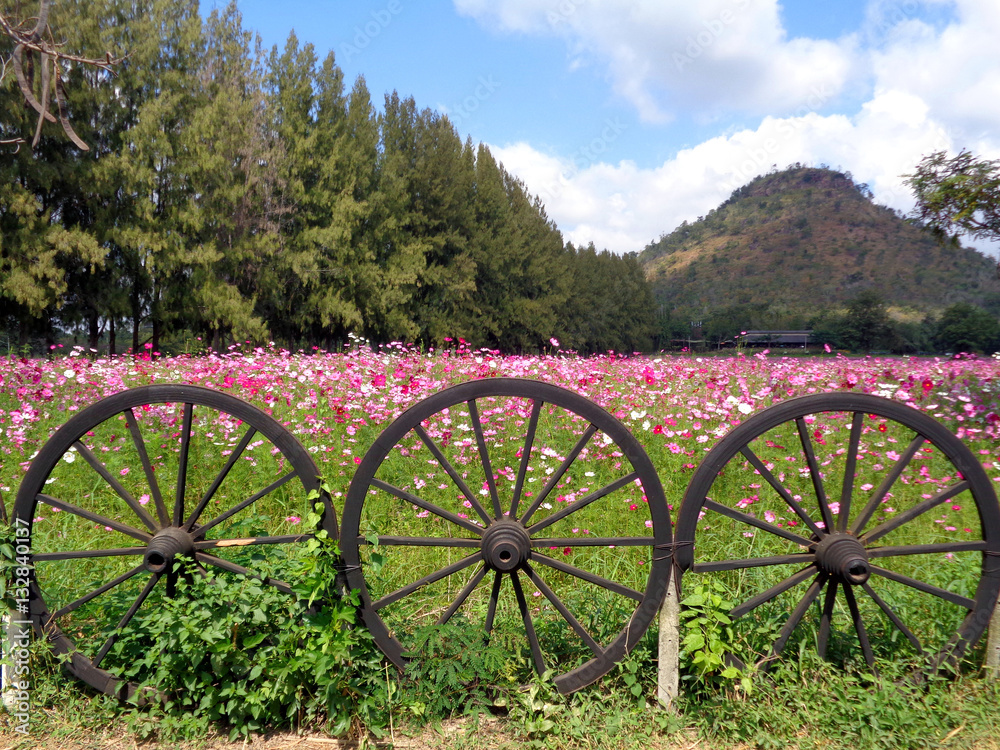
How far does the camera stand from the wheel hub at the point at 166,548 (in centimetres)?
246

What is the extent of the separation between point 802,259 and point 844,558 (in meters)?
115

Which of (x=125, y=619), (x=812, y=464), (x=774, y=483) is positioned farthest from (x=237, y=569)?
(x=812, y=464)

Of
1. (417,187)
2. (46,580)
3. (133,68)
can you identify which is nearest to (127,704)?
(46,580)

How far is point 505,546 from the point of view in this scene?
235 cm

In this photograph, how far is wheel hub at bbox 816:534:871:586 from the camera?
7.56 feet

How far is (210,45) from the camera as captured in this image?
18.0 metres

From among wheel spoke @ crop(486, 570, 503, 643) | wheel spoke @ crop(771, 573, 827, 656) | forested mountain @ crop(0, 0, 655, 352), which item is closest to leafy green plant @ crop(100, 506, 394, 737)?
wheel spoke @ crop(486, 570, 503, 643)

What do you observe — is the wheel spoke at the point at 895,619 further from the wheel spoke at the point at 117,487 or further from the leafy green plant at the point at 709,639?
the wheel spoke at the point at 117,487

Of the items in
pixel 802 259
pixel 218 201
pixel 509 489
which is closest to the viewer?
pixel 509 489

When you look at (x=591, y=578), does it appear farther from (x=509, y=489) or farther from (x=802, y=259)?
(x=802, y=259)

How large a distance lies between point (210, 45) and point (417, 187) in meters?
9.33

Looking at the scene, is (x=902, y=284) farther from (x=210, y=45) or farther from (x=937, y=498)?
(x=937, y=498)

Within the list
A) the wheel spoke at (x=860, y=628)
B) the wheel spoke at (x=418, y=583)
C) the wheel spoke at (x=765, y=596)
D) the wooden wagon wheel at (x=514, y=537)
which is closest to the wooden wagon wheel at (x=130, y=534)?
the wheel spoke at (x=418, y=583)

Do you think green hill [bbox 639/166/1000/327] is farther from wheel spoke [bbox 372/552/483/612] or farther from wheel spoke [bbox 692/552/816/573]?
wheel spoke [bbox 372/552/483/612]
